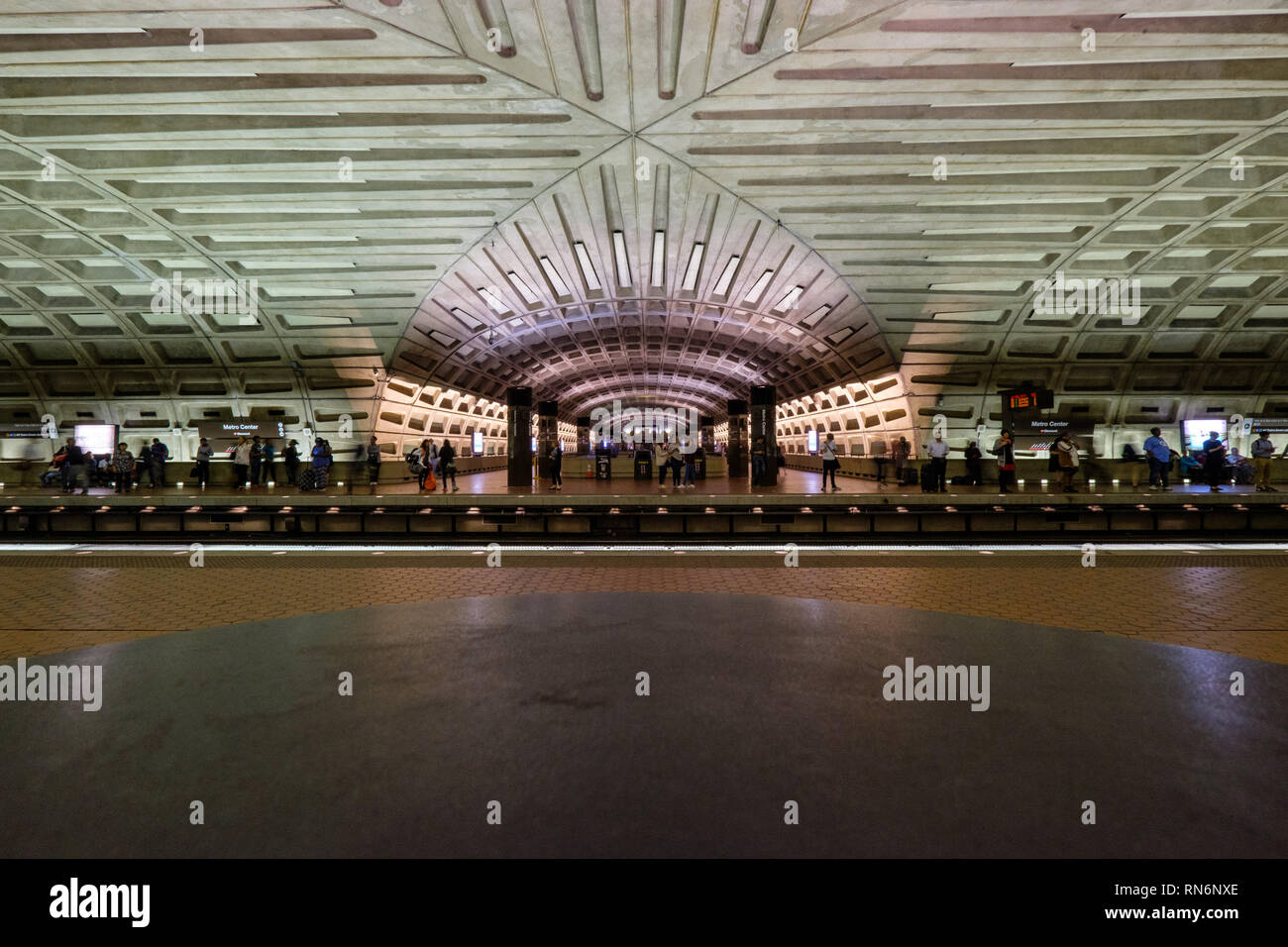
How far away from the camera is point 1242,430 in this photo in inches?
933

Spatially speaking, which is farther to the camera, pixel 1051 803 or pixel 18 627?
pixel 18 627

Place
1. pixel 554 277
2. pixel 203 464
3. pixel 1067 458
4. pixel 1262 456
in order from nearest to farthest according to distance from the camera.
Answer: pixel 1067 458 → pixel 1262 456 → pixel 203 464 → pixel 554 277

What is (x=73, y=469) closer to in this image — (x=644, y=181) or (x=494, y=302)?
(x=494, y=302)

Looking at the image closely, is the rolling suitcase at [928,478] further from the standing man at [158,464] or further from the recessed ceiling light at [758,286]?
the standing man at [158,464]

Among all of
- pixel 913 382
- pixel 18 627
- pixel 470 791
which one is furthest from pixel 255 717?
pixel 913 382

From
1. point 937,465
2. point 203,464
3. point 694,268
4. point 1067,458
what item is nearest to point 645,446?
point 694,268

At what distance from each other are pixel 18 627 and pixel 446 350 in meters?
24.6

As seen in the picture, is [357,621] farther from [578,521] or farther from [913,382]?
[913,382]

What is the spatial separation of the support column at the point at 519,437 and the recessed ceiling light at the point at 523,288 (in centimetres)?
554

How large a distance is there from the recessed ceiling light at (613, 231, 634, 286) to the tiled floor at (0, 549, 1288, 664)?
1513cm

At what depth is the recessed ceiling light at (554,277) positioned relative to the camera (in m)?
21.5

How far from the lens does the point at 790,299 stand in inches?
947

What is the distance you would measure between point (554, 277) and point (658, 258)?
473 cm

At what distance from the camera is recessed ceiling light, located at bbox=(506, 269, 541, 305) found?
2238cm
